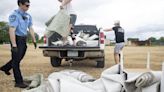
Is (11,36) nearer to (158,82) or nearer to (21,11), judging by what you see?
(21,11)

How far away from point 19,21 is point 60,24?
2.32m

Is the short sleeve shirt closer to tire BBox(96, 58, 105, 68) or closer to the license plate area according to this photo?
tire BBox(96, 58, 105, 68)

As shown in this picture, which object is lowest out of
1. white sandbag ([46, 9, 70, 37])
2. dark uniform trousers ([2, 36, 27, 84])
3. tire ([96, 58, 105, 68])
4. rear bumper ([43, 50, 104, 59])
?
tire ([96, 58, 105, 68])

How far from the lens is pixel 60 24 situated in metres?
10.3

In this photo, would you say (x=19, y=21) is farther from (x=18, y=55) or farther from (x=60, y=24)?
(x=60, y=24)

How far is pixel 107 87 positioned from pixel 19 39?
182 inches

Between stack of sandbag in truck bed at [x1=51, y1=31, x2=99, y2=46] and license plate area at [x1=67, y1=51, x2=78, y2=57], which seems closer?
license plate area at [x1=67, y1=51, x2=78, y2=57]

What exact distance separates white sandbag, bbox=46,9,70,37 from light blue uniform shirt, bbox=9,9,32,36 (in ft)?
4.64

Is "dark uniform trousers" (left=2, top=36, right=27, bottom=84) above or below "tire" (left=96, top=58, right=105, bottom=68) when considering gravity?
above

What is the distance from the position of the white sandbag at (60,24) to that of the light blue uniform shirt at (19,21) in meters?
1.41

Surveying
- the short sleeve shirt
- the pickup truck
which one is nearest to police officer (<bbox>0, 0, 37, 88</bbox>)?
the pickup truck

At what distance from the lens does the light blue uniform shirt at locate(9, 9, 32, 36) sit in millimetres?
8016

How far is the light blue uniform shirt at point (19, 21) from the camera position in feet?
26.3

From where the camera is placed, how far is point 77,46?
1271 cm
